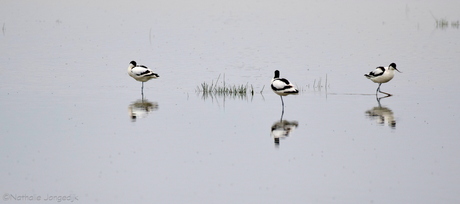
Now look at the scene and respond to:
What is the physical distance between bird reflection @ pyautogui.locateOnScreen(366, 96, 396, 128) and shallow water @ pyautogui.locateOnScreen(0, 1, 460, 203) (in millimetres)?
29

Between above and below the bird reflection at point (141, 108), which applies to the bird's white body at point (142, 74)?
above

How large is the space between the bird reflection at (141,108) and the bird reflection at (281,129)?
3.29 m

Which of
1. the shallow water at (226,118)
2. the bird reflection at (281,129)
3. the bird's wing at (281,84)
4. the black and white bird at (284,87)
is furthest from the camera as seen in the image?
the bird's wing at (281,84)

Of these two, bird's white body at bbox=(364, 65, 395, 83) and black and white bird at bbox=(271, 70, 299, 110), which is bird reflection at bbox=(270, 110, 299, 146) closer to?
black and white bird at bbox=(271, 70, 299, 110)

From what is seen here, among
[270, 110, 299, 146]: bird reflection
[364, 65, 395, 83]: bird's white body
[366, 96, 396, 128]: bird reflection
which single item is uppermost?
[364, 65, 395, 83]: bird's white body

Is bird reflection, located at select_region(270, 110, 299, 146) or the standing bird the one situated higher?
the standing bird

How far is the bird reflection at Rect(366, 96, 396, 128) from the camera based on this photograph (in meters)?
18.3

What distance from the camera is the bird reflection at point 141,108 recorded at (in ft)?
62.7

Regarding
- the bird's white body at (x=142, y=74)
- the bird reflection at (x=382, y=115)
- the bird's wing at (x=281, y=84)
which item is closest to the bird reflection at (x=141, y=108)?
the bird's white body at (x=142, y=74)

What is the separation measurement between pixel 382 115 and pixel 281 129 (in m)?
3.22

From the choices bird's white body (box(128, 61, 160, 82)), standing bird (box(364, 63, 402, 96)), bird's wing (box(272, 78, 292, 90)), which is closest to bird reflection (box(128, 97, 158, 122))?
bird's white body (box(128, 61, 160, 82))

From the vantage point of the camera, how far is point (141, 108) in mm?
20281

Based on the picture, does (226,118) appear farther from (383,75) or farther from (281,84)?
(383,75)

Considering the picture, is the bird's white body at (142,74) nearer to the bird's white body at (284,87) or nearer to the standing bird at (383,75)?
the bird's white body at (284,87)
